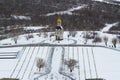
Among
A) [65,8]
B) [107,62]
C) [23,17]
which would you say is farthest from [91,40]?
[65,8]

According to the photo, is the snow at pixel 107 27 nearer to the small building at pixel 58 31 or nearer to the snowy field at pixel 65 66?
the small building at pixel 58 31

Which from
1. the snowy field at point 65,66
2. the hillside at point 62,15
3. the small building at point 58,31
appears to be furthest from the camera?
the hillside at point 62,15

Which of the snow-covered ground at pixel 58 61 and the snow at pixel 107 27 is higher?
the snow at pixel 107 27

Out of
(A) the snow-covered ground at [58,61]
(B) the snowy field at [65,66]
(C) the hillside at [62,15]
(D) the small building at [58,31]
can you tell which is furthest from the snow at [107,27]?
(B) the snowy field at [65,66]

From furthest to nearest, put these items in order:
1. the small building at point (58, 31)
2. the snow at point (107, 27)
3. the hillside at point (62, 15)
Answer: the hillside at point (62, 15) → the snow at point (107, 27) → the small building at point (58, 31)

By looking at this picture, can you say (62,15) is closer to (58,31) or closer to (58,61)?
(58,31)

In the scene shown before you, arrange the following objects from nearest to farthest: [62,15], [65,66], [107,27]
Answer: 1. [65,66]
2. [107,27]
3. [62,15]

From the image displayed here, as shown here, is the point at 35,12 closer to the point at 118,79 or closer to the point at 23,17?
the point at 23,17

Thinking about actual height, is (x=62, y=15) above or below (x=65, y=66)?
above

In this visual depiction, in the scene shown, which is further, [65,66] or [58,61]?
[58,61]

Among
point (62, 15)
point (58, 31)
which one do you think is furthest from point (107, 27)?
point (58, 31)

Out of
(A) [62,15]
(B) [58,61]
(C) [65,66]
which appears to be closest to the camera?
(C) [65,66]
